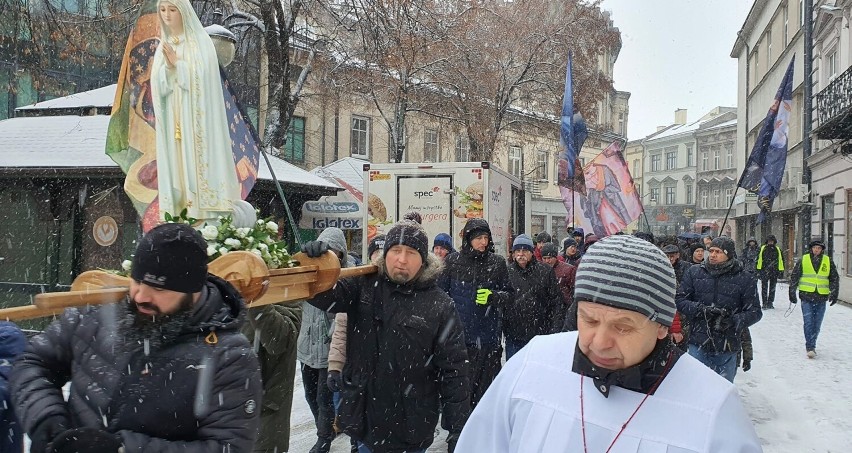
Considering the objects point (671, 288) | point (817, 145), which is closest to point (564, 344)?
point (671, 288)

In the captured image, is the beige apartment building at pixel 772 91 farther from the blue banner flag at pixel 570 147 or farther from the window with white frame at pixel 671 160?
the window with white frame at pixel 671 160

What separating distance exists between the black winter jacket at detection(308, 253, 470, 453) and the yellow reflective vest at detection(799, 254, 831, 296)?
8.92 m

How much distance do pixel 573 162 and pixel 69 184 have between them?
7.90 m

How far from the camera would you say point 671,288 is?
1.85 meters

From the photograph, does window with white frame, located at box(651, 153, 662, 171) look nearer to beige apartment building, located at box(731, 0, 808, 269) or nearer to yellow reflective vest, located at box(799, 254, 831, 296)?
beige apartment building, located at box(731, 0, 808, 269)

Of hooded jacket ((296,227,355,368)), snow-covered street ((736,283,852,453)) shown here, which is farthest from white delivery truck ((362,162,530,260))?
hooded jacket ((296,227,355,368))

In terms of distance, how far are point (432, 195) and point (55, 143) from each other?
5.75 metres

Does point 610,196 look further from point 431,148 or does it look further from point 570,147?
point 431,148

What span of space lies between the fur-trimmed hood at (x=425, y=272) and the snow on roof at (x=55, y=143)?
6.47 metres

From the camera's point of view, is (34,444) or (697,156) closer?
(34,444)

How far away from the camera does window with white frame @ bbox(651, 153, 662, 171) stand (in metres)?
78.5

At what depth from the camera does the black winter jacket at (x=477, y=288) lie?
6363 millimetres

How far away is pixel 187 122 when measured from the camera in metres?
4.75

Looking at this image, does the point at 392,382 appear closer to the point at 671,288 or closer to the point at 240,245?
the point at 240,245
